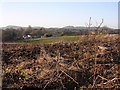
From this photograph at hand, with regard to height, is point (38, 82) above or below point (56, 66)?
below

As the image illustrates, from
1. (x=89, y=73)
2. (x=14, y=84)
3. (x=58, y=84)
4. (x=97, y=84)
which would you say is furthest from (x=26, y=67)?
(x=97, y=84)

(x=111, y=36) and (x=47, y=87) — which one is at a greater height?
(x=111, y=36)

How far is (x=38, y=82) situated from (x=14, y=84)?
517 millimetres


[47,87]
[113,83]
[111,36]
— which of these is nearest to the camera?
[113,83]

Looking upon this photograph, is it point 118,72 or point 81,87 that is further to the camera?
point 118,72

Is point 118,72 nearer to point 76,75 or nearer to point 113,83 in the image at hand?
point 113,83

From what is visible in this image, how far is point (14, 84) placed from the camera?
3111 millimetres

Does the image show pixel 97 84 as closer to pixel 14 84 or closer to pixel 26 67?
pixel 14 84

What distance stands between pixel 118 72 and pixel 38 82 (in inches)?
72.8

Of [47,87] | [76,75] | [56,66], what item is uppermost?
[56,66]

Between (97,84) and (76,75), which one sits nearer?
(97,84)

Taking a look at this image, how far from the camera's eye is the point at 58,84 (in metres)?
3.11

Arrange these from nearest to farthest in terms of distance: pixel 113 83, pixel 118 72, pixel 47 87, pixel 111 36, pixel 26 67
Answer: pixel 113 83
pixel 47 87
pixel 118 72
pixel 26 67
pixel 111 36

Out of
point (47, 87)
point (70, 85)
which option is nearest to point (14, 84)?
point (47, 87)
